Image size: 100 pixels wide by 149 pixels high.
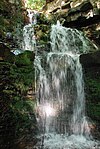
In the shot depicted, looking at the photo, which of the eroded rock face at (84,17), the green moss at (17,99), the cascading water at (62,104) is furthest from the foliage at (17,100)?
the eroded rock face at (84,17)

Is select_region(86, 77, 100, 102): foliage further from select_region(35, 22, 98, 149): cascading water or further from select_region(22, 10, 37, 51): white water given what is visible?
select_region(22, 10, 37, 51): white water

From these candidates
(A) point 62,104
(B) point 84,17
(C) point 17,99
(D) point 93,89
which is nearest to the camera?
(C) point 17,99

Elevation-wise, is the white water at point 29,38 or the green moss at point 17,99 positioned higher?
the white water at point 29,38

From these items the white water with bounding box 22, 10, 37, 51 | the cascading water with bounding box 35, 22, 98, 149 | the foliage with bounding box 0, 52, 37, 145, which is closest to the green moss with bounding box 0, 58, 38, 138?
the foliage with bounding box 0, 52, 37, 145

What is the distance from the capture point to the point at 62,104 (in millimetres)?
8055

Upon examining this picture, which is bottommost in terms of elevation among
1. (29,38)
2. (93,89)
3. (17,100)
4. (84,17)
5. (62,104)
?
(62,104)

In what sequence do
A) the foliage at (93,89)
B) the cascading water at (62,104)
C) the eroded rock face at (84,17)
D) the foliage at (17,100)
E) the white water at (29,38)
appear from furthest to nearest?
the eroded rock face at (84,17) → the white water at (29,38) → the foliage at (93,89) → the cascading water at (62,104) → the foliage at (17,100)

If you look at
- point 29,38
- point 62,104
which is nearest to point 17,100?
point 62,104

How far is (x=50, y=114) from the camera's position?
7750 millimetres

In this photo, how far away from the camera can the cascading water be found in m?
6.95

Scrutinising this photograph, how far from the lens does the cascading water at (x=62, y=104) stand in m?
6.95

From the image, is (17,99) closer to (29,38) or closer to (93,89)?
(93,89)

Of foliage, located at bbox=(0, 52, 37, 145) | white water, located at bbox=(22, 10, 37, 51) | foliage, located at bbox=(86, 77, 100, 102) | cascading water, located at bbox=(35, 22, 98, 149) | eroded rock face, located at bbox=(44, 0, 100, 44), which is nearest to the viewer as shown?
foliage, located at bbox=(0, 52, 37, 145)

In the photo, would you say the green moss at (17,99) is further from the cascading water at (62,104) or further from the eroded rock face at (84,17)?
the eroded rock face at (84,17)
